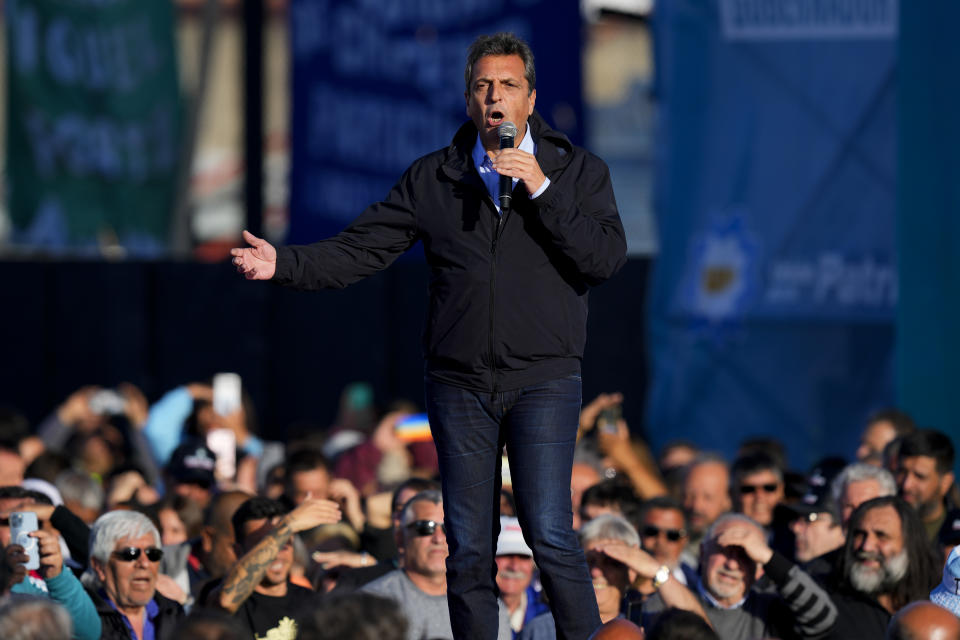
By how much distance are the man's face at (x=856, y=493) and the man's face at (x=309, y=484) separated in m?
2.40

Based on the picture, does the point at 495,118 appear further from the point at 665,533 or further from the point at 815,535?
the point at 815,535

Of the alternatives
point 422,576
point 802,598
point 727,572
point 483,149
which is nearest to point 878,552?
point 802,598

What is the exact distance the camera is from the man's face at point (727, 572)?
6414mm

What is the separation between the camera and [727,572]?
6414 millimetres

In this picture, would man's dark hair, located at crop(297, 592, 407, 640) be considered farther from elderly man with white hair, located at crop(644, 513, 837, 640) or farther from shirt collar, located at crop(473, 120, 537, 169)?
elderly man with white hair, located at crop(644, 513, 837, 640)

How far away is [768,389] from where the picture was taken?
37.9 ft

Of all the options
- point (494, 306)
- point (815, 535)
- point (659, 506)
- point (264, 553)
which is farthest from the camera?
point (659, 506)

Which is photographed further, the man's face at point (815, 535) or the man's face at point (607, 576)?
the man's face at point (815, 535)

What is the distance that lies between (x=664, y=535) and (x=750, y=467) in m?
0.92

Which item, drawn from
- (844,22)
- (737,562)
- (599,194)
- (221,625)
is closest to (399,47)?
(844,22)

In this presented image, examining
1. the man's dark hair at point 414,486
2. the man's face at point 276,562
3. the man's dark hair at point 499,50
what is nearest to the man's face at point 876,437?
the man's dark hair at point 414,486

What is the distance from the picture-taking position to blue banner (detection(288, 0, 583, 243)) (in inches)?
498

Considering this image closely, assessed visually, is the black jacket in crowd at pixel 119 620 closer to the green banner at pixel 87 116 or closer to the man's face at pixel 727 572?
the man's face at pixel 727 572

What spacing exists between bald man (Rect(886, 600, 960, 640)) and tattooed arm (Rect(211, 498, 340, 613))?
225 centimetres
